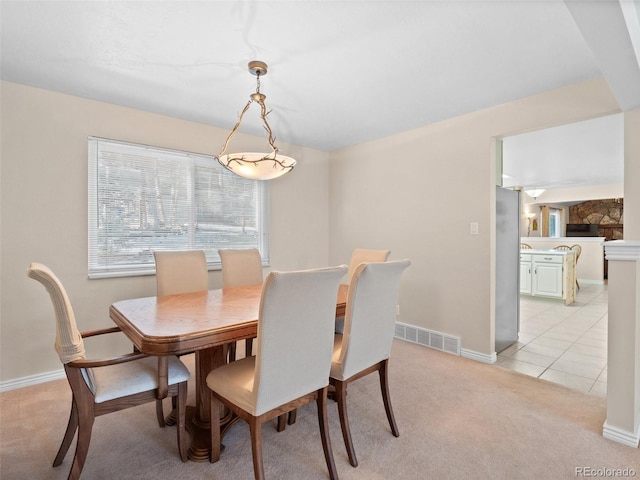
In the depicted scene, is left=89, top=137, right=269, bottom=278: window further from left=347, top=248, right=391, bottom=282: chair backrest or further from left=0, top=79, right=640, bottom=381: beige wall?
left=347, top=248, right=391, bottom=282: chair backrest

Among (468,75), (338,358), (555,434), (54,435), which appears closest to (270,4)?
(468,75)

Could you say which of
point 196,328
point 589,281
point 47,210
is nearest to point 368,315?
point 196,328

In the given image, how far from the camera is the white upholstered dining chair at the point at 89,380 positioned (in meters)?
1.40

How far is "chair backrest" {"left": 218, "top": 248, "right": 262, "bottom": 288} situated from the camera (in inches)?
116

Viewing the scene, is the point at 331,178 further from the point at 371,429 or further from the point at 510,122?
the point at 371,429

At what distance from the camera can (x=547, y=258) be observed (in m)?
5.62

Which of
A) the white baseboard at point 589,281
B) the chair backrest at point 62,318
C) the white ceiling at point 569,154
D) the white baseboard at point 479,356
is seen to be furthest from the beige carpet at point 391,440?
the white baseboard at point 589,281

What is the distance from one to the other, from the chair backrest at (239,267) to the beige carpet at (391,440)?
3.71 feet

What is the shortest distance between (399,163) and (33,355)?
389 cm

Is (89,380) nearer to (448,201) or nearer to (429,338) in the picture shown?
(429,338)

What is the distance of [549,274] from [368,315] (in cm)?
528

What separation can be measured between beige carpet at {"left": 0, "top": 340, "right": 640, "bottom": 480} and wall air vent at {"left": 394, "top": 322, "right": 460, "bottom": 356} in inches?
28.0

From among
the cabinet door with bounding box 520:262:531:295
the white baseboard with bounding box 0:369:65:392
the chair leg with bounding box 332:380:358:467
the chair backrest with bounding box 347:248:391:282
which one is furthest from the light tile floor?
the white baseboard with bounding box 0:369:65:392

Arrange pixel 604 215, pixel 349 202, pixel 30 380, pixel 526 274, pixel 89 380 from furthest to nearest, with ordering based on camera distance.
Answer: pixel 604 215
pixel 526 274
pixel 349 202
pixel 30 380
pixel 89 380
